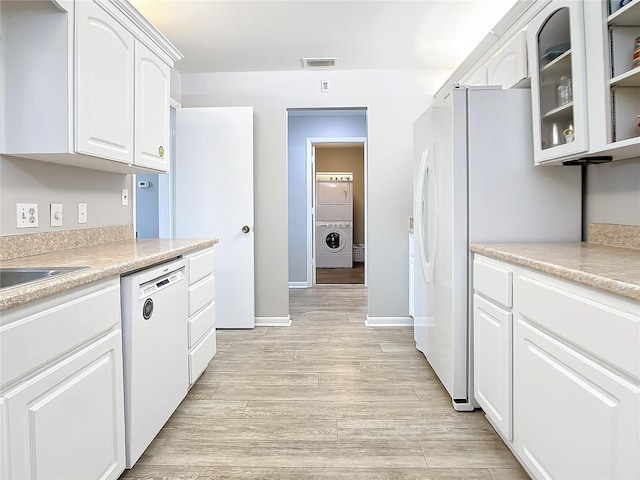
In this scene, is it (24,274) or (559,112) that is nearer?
(24,274)

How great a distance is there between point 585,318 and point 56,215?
2130 millimetres

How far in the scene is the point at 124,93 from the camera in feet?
6.57

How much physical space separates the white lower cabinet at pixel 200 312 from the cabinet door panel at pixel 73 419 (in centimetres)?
75

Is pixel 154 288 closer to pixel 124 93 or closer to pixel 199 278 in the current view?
pixel 199 278

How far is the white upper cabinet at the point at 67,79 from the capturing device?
5.20 ft

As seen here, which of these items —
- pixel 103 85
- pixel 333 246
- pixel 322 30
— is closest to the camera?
pixel 103 85

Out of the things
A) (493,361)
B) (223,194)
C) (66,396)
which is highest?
(223,194)

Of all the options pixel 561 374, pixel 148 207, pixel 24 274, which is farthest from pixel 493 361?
pixel 148 207

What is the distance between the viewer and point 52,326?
108cm

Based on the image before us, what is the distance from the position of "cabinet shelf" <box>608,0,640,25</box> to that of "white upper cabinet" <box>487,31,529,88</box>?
0.61 meters

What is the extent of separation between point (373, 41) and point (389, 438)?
106 inches

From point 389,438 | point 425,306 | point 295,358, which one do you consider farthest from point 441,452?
point 295,358

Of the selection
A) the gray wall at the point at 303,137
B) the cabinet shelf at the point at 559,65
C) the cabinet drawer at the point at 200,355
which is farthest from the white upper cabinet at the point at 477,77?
the gray wall at the point at 303,137

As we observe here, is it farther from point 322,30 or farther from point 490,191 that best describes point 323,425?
point 322,30
